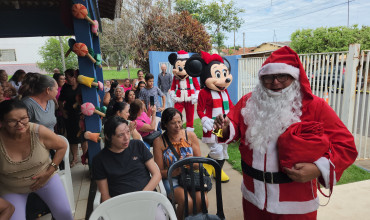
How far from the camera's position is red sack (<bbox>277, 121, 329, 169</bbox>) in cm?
145

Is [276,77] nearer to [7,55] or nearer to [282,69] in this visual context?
[282,69]

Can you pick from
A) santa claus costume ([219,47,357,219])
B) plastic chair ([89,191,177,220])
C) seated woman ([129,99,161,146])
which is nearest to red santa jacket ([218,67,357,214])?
santa claus costume ([219,47,357,219])

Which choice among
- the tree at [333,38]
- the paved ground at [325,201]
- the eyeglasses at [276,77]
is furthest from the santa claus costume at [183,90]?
the tree at [333,38]

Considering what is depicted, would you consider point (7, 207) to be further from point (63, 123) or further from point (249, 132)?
point (63, 123)

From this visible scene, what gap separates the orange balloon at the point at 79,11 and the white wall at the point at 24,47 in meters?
29.5

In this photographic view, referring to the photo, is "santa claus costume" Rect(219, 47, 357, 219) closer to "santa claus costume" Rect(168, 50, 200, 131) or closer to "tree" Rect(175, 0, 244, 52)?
"santa claus costume" Rect(168, 50, 200, 131)

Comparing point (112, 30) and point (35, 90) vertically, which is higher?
point (112, 30)

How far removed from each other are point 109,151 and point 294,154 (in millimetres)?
1627

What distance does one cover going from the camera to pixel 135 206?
1.82 metres

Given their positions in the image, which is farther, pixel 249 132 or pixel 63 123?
pixel 63 123

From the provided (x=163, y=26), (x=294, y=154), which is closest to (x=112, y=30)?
(x=163, y=26)

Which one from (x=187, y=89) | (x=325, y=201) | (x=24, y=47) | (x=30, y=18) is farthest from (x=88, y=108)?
(x=24, y=47)

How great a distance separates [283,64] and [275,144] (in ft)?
1.87

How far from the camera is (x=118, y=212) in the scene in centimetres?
179
